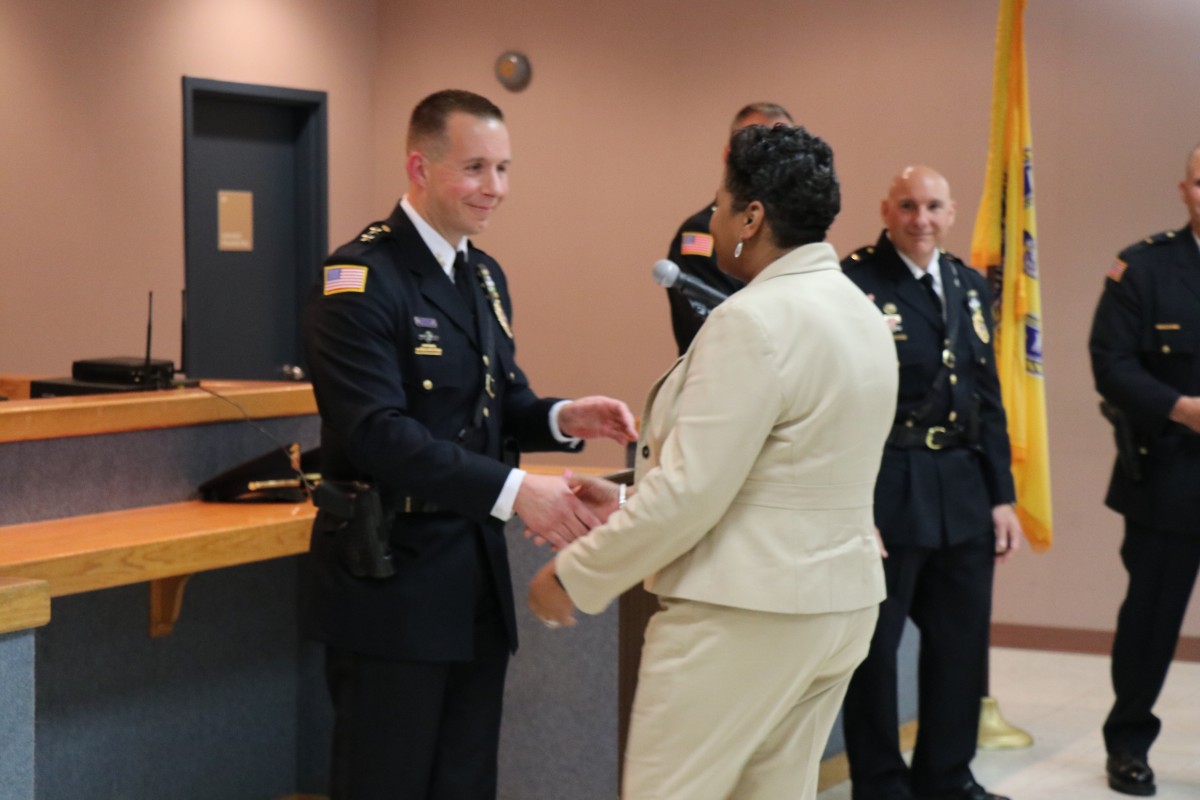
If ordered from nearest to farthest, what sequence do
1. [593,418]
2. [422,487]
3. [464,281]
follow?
1. [422,487]
2. [464,281]
3. [593,418]

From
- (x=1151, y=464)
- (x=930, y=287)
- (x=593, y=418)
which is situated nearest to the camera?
(x=593, y=418)

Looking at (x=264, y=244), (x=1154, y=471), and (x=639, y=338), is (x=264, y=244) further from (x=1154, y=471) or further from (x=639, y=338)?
(x=1154, y=471)

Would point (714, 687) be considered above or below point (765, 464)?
below

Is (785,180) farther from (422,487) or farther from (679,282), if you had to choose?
(422,487)

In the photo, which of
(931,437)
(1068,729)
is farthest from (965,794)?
(1068,729)

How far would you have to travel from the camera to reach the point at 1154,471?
3.98 meters

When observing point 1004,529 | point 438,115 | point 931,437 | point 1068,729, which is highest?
point 438,115

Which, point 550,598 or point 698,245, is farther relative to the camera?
point 698,245

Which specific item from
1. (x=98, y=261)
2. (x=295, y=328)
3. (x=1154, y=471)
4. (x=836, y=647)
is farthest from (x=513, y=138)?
(x=836, y=647)

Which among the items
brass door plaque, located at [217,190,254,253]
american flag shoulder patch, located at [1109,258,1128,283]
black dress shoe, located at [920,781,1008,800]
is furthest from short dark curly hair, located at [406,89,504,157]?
brass door plaque, located at [217,190,254,253]

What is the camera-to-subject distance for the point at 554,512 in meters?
2.40

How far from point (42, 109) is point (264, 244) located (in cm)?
134

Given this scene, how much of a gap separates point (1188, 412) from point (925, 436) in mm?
775

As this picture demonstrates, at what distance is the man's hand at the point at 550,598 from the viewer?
6.97 feet
